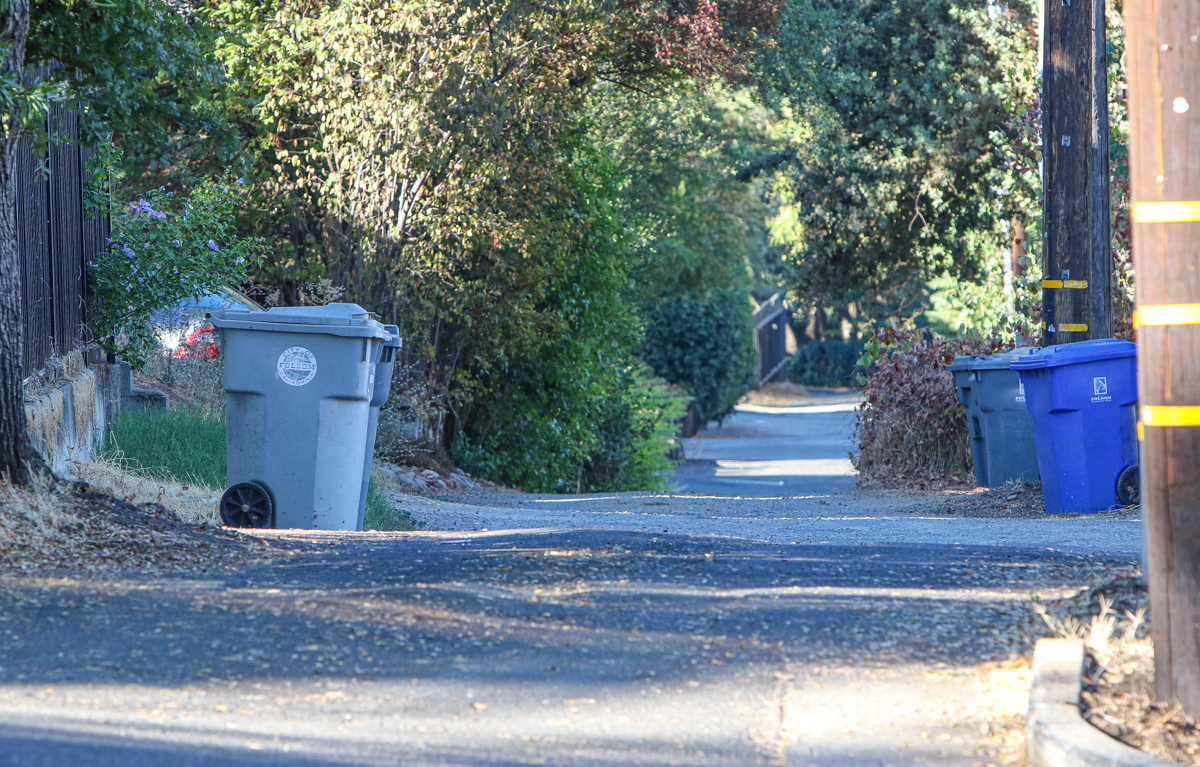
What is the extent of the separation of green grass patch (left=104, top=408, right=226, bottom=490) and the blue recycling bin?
5982 millimetres

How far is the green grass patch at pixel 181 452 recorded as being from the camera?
29.7 feet

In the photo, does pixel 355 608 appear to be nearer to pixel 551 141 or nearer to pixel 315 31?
pixel 315 31

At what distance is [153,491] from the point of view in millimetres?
8086

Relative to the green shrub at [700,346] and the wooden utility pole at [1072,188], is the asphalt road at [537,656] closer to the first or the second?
the wooden utility pole at [1072,188]

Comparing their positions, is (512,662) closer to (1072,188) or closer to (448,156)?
(1072,188)

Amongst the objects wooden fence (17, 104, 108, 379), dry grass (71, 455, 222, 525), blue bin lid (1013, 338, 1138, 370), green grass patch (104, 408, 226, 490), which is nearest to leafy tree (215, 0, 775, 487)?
wooden fence (17, 104, 108, 379)

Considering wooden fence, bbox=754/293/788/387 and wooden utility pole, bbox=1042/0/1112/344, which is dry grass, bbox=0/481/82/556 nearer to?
wooden utility pole, bbox=1042/0/1112/344

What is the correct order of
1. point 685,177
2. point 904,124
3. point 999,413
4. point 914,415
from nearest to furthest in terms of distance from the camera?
1. point 999,413
2. point 914,415
3. point 904,124
4. point 685,177

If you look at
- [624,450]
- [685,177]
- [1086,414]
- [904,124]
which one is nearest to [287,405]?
[1086,414]

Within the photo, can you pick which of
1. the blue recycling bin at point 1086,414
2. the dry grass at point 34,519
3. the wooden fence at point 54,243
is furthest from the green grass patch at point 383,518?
the blue recycling bin at point 1086,414

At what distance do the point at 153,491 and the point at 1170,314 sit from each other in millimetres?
6295

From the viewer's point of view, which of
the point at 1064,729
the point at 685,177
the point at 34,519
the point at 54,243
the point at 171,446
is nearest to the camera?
the point at 1064,729

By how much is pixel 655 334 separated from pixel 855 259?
33.6ft

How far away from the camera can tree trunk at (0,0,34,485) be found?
5.80 meters
